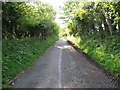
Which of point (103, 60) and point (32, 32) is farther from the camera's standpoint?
point (32, 32)

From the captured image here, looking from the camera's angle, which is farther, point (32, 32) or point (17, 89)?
point (32, 32)

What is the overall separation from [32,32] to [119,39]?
16.6 metres

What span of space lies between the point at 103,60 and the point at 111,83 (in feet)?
11.8

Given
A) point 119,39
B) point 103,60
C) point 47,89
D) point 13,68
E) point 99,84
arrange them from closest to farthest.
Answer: point 47,89 → point 99,84 → point 13,68 → point 103,60 → point 119,39

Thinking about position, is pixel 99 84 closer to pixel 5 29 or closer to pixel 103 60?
pixel 103 60

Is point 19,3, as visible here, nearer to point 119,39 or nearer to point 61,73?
point 61,73

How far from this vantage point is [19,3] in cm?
1491

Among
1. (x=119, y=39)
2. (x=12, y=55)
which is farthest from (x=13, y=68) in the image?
(x=119, y=39)

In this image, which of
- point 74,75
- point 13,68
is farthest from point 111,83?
point 13,68

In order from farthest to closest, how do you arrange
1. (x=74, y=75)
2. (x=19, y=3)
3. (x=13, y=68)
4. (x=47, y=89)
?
1. (x=19, y=3)
2. (x=13, y=68)
3. (x=74, y=75)
4. (x=47, y=89)

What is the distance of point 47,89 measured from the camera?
21.7 ft

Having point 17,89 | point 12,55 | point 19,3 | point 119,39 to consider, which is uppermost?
point 19,3

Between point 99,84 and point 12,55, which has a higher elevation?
point 12,55

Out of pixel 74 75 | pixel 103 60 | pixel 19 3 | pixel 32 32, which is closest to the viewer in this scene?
pixel 74 75
